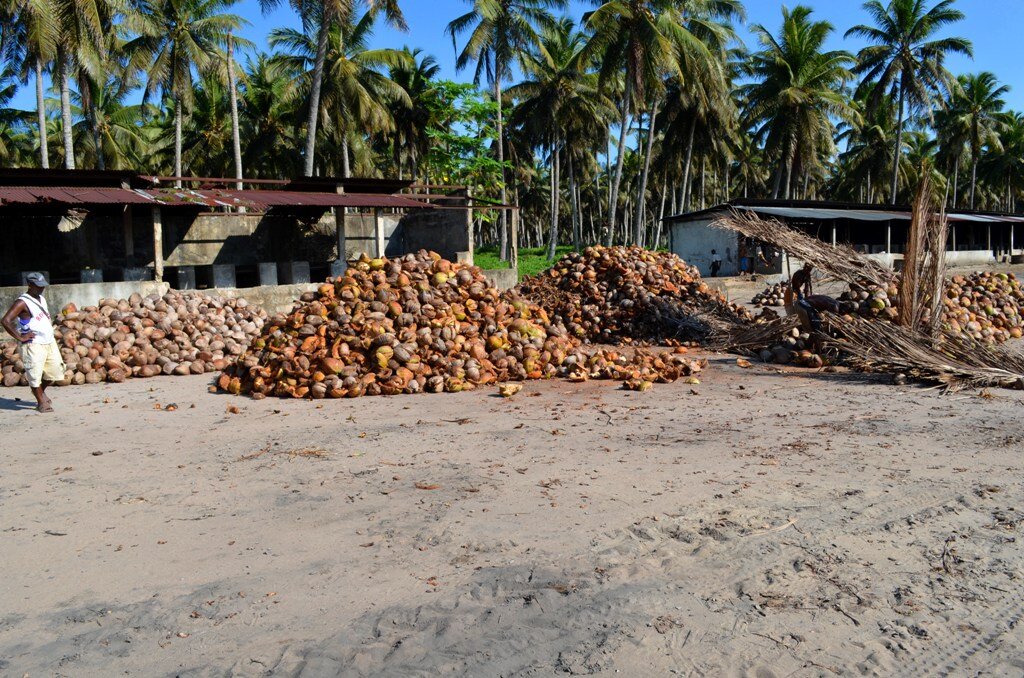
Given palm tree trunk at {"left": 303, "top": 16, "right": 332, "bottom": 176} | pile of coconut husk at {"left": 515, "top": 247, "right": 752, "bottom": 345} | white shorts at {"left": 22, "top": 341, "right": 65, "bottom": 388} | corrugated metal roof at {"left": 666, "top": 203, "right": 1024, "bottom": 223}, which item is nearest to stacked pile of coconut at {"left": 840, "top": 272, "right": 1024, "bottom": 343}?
pile of coconut husk at {"left": 515, "top": 247, "right": 752, "bottom": 345}

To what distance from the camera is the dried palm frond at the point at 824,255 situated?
10781 mm

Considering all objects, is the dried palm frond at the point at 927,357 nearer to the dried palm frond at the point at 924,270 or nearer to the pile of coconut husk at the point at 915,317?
the pile of coconut husk at the point at 915,317

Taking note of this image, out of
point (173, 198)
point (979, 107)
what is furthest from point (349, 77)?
point (979, 107)

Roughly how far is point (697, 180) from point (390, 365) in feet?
159

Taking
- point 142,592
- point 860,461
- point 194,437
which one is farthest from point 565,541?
point 194,437

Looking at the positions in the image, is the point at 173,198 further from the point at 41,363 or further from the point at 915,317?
the point at 915,317

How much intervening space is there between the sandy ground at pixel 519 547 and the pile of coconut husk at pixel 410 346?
1.59 metres

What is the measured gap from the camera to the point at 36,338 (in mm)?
7613

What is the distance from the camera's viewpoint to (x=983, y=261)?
32000 millimetres

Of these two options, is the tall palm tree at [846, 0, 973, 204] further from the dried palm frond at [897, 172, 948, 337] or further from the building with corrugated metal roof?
the dried palm frond at [897, 172, 948, 337]

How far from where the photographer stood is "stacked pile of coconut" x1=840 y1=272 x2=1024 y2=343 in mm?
10969

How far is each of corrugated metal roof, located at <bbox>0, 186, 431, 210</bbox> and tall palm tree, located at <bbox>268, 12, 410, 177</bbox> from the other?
937 centimetres

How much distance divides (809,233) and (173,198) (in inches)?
874

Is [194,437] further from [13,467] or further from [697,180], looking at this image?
[697,180]
